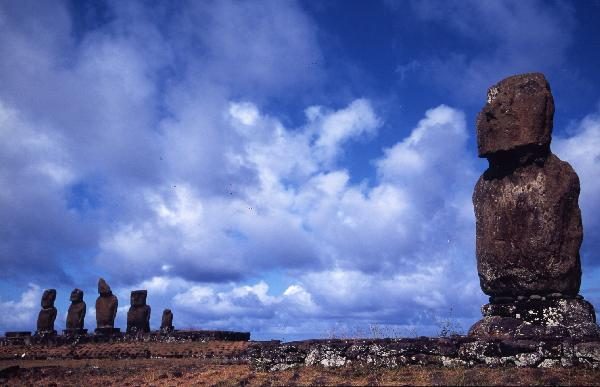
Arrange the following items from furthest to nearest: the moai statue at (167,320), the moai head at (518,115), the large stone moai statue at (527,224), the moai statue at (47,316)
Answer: the moai statue at (167,320) → the moai statue at (47,316) → the moai head at (518,115) → the large stone moai statue at (527,224)

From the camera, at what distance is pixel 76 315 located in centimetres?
3200

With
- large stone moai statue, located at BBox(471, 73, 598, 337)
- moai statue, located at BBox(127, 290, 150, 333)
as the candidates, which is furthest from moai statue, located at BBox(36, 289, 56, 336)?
large stone moai statue, located at BBox(471, 73, 598, 337)

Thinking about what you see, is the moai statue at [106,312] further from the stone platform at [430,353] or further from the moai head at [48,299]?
the stone platform at [430,353]

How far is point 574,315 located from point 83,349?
2092 centimetres

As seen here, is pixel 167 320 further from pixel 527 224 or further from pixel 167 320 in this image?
pixel 527 224

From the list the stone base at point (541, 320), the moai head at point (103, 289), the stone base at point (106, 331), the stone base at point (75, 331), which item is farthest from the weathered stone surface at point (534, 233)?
the stone base at point (75, 331)

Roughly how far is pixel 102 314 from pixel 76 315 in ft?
7.55

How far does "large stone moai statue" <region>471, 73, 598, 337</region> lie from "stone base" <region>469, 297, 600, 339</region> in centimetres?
2

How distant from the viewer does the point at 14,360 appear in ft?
72.3

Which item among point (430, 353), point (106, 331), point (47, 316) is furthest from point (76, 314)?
point (430, 353)

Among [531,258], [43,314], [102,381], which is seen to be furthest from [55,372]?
[43,314]

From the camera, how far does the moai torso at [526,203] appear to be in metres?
9.53

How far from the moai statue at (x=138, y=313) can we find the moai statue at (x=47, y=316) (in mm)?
5498

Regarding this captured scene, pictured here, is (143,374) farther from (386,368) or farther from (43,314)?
(43,314)
